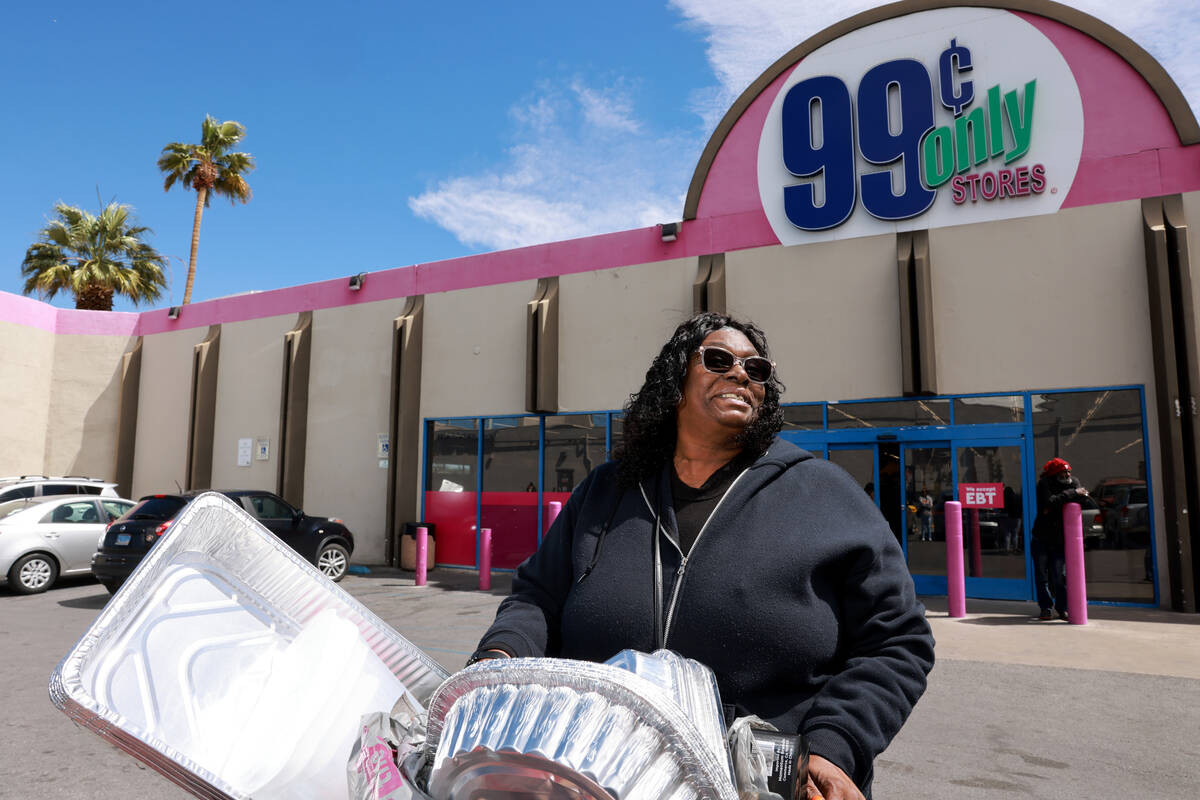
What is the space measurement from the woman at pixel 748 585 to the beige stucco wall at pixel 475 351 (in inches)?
475

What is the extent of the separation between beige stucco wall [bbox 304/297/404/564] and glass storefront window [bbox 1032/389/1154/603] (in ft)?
38.7

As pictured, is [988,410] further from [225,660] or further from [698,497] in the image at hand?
[225,660]

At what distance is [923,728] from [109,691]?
509 cm

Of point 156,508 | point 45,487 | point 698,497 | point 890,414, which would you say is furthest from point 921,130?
point 45,487

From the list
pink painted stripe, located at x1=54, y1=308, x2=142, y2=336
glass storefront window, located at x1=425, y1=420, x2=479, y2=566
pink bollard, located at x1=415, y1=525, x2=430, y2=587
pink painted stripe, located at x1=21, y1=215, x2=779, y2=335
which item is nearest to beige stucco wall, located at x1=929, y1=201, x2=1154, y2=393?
pink painted stripe, located at x1=21, y1=215, x2=779, y2=335

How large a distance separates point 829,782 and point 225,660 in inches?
44.3

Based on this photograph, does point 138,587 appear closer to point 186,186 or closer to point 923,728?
point 923,728

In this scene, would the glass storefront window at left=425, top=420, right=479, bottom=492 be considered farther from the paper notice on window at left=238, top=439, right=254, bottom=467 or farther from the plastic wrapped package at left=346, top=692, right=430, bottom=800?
the plastic wrapped package at left=346, top=692, right=430, bottom=800

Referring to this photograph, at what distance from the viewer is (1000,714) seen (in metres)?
5.27

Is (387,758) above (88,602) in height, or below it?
above

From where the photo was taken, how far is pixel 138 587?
1.33 metres

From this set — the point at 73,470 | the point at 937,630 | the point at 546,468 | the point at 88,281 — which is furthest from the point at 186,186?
the point at 937,630

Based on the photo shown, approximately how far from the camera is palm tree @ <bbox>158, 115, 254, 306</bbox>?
86.9 feet

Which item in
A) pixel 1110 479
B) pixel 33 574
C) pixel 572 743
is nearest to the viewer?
pixel 572 743
